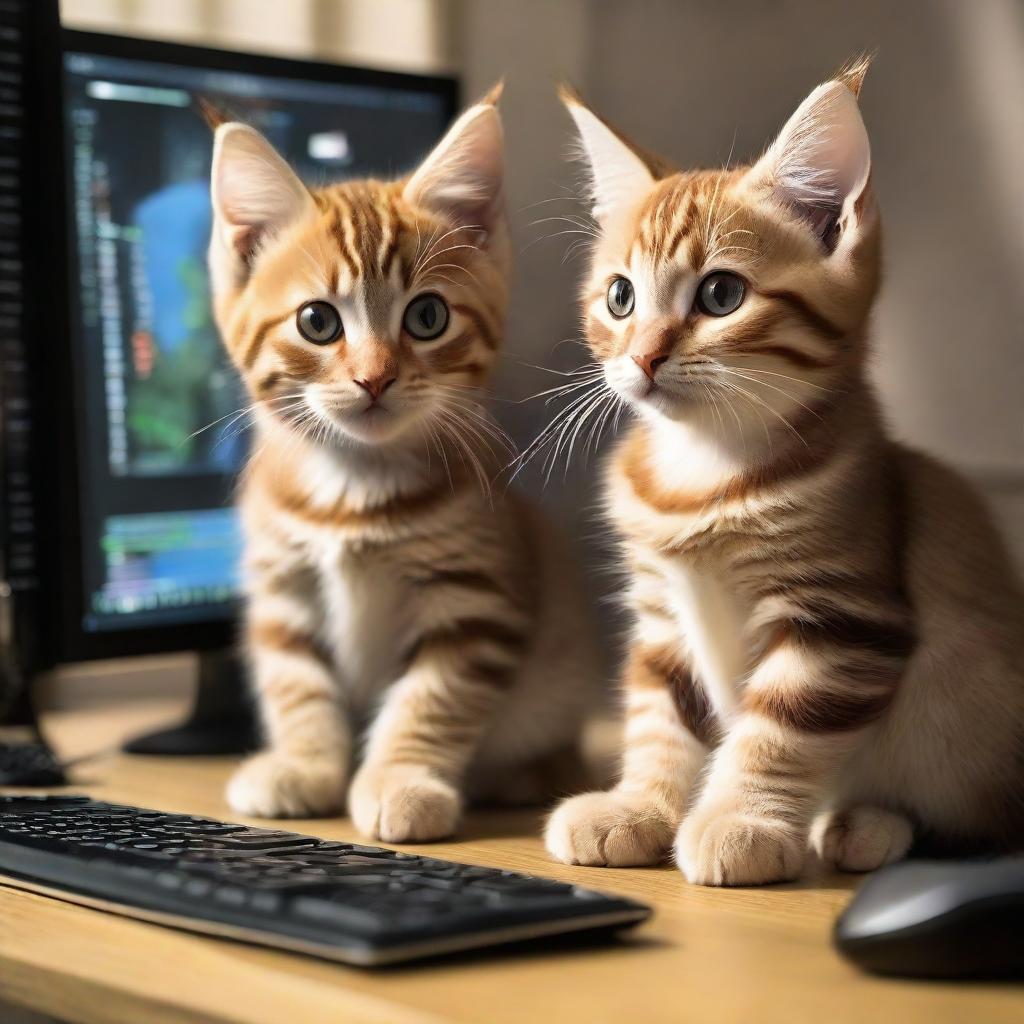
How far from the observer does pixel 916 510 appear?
0.99 metres

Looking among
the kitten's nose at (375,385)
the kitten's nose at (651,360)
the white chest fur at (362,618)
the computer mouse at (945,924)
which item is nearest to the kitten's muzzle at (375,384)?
the kitten's nose at (375,385)

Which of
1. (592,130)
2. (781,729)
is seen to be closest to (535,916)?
(781,729)

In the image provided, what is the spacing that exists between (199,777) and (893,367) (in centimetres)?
77

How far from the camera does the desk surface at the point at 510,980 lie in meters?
0.60

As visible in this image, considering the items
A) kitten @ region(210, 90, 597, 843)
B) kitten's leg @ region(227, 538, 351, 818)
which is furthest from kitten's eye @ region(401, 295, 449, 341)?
kitten's leg @ region(227, 538, 351, 818)

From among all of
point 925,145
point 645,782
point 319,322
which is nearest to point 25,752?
point 319,322

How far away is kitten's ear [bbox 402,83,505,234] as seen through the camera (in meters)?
1.16

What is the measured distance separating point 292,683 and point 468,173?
0.48 m

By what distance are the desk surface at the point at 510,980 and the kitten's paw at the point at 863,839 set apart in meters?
0.10

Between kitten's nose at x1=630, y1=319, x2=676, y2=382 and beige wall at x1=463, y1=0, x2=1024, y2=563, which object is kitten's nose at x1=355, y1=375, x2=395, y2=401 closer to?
kitten's nose at x1=630, y1=319, x2=676, y2=382

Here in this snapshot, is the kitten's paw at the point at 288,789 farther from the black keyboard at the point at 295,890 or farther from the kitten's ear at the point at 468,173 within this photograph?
the kitten's ear at the point at 468,173

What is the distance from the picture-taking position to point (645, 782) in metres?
1.01

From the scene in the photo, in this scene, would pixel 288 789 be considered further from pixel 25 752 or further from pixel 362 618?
pixel 25 752

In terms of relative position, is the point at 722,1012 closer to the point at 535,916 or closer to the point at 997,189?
the point at 535,916
